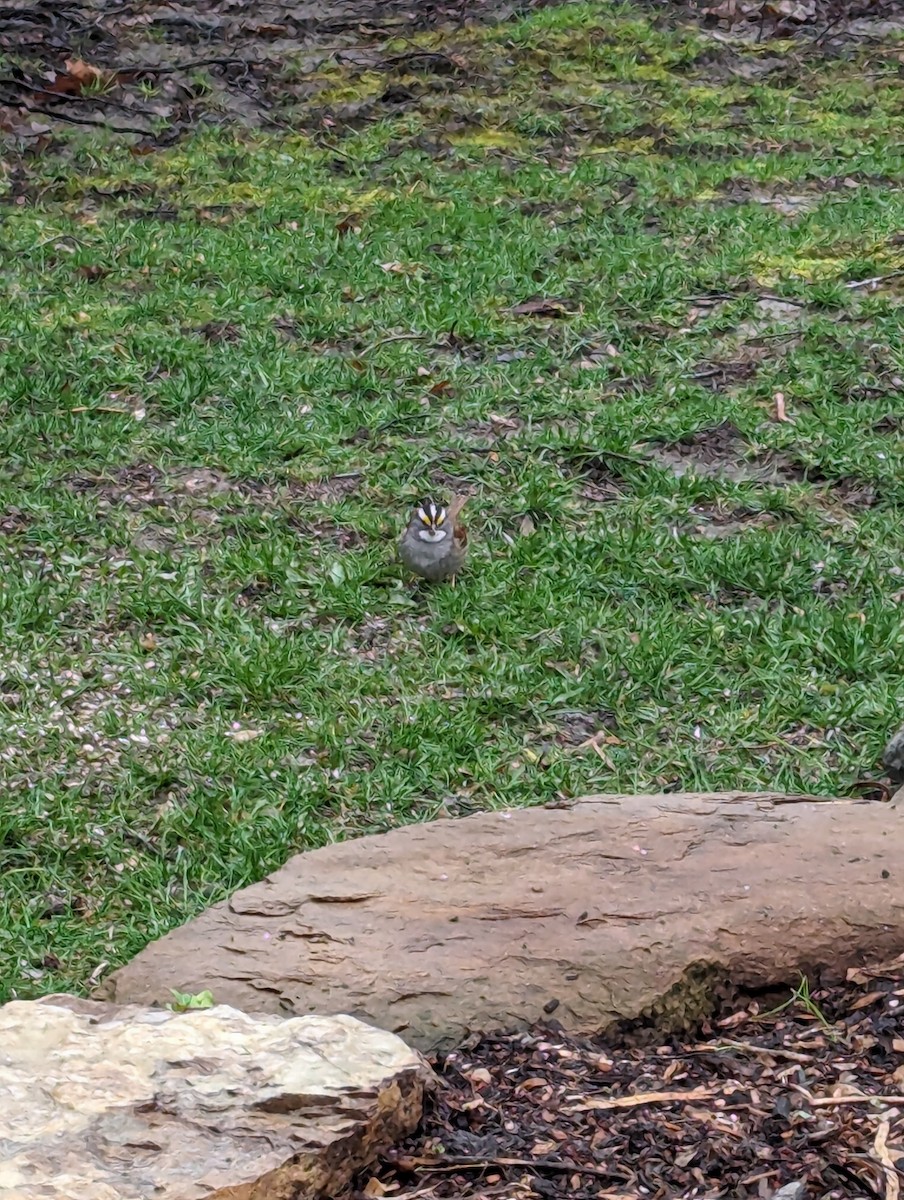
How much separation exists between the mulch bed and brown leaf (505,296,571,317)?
5.04 meters

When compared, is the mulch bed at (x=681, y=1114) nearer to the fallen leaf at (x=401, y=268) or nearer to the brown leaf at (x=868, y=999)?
the brown leaf at (x=868, y=999)

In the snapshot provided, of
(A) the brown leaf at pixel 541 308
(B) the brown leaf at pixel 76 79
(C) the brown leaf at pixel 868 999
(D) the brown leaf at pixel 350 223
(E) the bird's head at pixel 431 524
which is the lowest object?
(C) the brown leaf at pixel 868 999

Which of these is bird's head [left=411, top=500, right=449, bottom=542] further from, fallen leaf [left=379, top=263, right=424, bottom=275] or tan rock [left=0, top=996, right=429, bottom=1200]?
fallen leaf [left=379, top=263, right=424, bottom=275]

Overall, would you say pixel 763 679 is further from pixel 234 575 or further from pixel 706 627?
pixel 234 575

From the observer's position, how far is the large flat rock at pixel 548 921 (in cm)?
307

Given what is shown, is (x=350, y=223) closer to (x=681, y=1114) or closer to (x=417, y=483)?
(x=417, y=483)

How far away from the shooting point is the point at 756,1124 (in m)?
2.63

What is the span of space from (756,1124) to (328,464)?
403cm

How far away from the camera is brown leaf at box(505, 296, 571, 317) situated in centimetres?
748

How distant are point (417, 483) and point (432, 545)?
2.85 ft

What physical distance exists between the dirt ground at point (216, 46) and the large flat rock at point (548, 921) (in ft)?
25.4

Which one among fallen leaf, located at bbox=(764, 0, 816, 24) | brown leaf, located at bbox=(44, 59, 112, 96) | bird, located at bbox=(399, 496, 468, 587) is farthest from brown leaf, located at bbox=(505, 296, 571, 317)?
fallen leaf, located at bbox=(764, 0, 816, 24)

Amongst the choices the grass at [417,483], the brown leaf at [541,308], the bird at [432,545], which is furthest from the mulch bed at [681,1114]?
the brown leaf at [541,308]

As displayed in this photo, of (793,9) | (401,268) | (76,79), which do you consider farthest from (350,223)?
(793,9)
